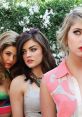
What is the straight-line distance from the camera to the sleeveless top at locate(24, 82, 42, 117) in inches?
135

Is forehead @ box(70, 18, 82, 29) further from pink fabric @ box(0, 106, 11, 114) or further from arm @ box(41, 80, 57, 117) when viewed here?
pink fabric @ box(0, 106, 11, 114)

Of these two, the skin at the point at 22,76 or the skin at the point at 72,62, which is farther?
the skin at the point at 22,76

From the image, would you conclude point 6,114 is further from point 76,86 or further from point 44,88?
point 76,86

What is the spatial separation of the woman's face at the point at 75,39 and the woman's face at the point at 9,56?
1.25m

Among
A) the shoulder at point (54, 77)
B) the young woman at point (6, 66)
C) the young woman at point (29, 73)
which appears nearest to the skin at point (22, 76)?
the young woman at point (29, 73)

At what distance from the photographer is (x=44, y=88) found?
8.76 ft

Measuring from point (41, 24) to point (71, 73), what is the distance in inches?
Answer: 113

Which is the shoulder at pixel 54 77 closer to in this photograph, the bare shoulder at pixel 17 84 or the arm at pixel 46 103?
the arm at pixel 46 103

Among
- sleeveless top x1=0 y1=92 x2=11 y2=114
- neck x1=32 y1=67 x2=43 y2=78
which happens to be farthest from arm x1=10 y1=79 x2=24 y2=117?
neck x1=32 y1=67 x2=43 y2=78

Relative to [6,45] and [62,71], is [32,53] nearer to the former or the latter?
[6,45]

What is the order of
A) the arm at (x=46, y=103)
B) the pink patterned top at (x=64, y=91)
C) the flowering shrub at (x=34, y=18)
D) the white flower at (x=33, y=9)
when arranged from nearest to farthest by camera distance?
the pink patterned top at (x=64, y=91)
the arm at (x=46, y=103)
the flowering shrub at (x=34, y=18)
the white flower at (x=33, y=9)

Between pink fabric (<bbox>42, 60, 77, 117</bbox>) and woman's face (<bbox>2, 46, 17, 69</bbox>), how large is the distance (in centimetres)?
111

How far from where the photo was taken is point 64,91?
8.22 ft

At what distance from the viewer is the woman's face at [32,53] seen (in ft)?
11.8
